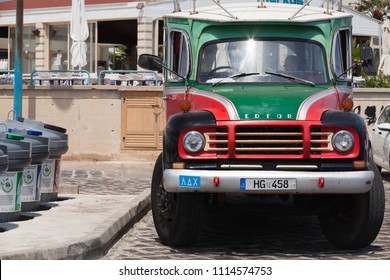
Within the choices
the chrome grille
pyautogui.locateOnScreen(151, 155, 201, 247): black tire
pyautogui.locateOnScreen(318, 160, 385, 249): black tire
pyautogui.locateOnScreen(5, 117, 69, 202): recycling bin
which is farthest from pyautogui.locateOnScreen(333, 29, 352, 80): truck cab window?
pyautogui.locateOnScreen(5, 117, 69, 202): recycling bin

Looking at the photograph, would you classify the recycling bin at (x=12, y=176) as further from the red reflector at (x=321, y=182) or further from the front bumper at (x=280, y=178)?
the red reflector at (x=321, y=182)

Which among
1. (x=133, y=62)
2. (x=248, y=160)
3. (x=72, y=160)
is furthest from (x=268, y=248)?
(x=133, y=62)

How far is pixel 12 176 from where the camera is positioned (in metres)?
11.2

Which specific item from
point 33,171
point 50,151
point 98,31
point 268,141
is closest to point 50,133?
point 50,151

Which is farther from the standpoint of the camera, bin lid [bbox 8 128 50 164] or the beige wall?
the beige wall

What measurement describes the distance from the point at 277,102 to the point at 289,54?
1.13 metres

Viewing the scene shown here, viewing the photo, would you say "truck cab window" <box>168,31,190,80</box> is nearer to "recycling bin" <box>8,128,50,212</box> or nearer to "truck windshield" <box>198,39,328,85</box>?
"truck windshield" <box>198,39,328,85</box>

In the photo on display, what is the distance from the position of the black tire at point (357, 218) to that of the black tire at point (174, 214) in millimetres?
1498

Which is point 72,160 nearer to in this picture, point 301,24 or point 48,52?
point 301,24

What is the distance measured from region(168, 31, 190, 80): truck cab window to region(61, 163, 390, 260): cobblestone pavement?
5.27 feet

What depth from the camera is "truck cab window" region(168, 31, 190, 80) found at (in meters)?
11.7

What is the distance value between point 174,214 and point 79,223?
1568 mm

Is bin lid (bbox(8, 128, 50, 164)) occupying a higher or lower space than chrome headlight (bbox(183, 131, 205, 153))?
lower

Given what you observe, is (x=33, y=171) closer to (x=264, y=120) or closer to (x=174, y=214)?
(x=174, y=214)
